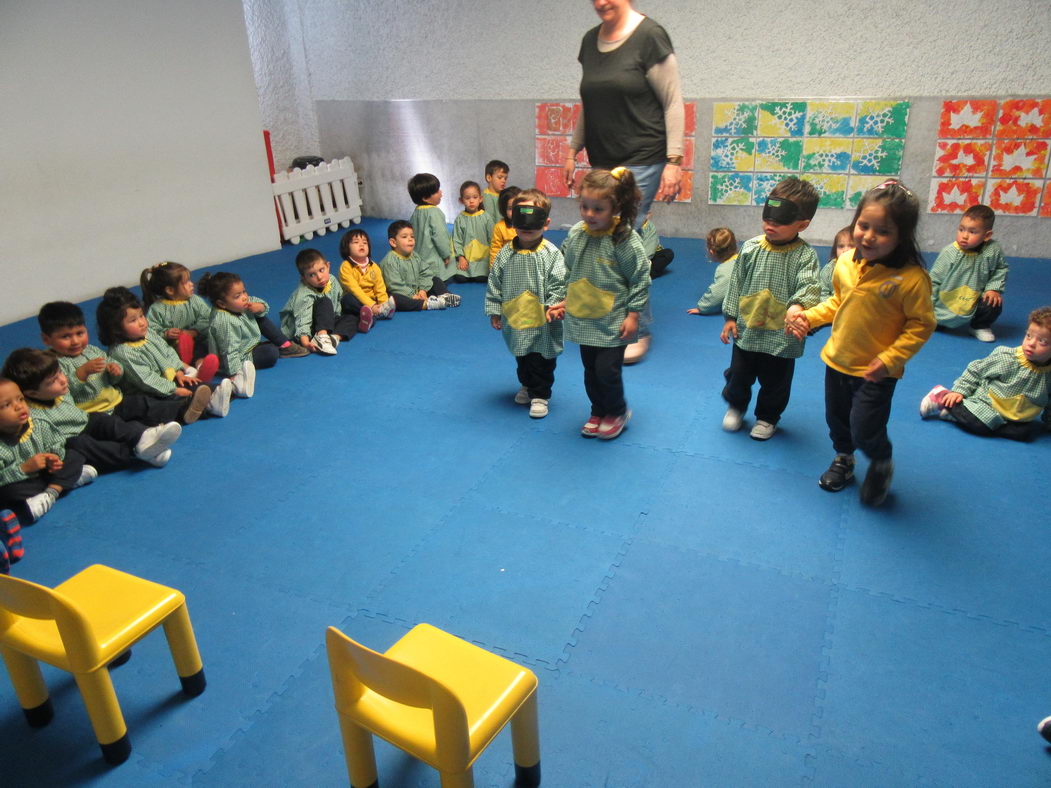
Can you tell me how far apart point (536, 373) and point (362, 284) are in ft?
Result: 6.99

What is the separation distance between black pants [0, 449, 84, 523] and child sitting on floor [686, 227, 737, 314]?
3.96m

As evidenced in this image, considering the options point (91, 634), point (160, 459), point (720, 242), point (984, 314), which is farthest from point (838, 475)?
point (160, 459)

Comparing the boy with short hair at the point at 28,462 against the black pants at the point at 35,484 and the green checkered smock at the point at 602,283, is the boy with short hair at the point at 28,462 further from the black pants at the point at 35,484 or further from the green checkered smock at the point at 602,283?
the green checkered smock at the point at 602,283

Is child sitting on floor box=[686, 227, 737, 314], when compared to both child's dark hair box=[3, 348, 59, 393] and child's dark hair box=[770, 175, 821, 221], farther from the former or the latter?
child's dark hair box=[3, 348, 59, 393]

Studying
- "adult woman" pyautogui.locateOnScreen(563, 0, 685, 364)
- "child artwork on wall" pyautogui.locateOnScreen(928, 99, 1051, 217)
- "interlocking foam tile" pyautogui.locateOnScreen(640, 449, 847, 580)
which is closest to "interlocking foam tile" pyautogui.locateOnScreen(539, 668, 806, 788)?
"interlocking foam tile" pyautogui.locateOnScreen(640, 449, 847, 580)

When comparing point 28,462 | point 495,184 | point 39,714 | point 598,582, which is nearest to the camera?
point 39,714

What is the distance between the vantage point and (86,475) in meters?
3.47

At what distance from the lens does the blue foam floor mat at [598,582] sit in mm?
2088

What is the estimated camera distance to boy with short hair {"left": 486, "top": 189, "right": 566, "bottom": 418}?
3.65 meters

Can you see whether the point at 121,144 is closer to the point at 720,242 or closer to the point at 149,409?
the point at 149,409

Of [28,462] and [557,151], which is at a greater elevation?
[557,151]

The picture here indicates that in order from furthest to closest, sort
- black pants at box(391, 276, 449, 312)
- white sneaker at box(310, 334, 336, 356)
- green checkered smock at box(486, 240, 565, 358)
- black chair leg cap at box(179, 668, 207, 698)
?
1. black pants at box(391, 276, 449, 312)
2. white sneaker at box(310, 334, 336, 356)
3. green checkered smock at box(486, 240, 565, 358)
4. black chair leg cap at box(179, 668, 207, 698)

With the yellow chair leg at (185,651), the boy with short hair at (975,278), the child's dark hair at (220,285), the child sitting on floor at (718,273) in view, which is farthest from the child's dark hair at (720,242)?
the yellow chair leg at (185,651)

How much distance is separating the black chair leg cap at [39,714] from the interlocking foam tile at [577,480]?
5.46ft
